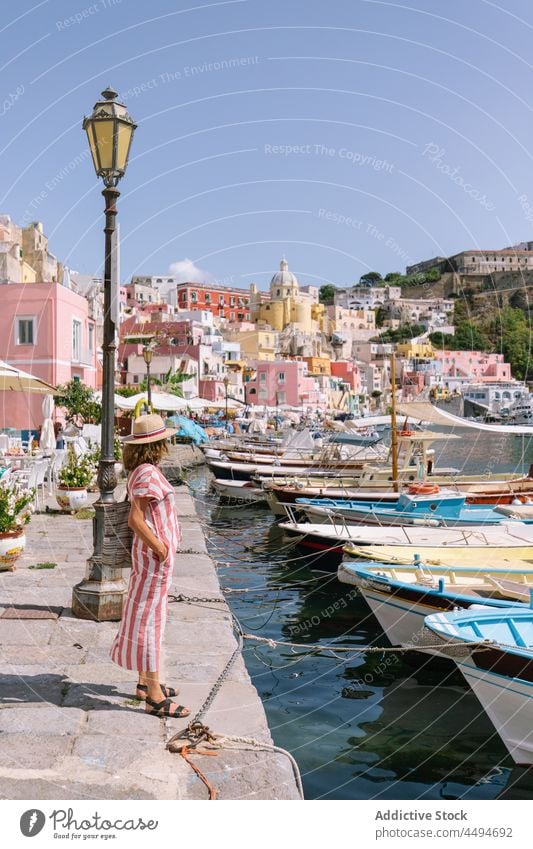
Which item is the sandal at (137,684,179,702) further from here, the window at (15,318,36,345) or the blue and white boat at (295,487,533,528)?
the window at (15,318,36,345)

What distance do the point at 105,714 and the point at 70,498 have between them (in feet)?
24.5

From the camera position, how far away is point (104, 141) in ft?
19.5

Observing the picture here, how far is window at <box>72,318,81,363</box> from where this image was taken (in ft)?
89.1

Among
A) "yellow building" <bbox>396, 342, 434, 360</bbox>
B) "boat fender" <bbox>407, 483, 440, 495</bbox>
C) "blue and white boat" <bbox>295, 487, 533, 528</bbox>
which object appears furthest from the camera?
"yellow building" <bbox>396, 342, 434, 360</bbox>

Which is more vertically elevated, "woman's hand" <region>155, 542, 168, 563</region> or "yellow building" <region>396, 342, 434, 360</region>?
"yellow building" <region>396, 342, 434, 360</region>

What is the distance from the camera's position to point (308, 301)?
111 m

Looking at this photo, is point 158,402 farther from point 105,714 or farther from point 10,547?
point 105,714

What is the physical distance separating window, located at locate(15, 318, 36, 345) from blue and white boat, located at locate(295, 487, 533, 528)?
546 inches

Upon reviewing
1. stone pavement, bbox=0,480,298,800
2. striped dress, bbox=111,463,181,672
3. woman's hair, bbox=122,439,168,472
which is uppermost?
woman's hair, bbox=122,439,168,472

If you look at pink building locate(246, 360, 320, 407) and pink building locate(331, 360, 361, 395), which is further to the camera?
pink building locate(331, 360, 361, 395)

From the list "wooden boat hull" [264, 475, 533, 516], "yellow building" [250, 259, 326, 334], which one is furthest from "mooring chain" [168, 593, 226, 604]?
"yellow building" [250, 259, 326, 334]

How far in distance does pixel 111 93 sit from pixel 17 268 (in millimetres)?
31771

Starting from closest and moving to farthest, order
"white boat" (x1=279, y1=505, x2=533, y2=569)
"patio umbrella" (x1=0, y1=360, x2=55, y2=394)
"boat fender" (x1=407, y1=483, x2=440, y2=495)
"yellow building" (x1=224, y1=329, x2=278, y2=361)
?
"white boat" (x1=279, y1=505, x2=533, y2=569)
"patio umbrella" (x1=0, y1=360, x2=55, y2=394)
"boat fender" (x1=407, y1=483, x2=440, y2=495)
"yellow building" (x1=224, y1=329, x2=278, y2=361)

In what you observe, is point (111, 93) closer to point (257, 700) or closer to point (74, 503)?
point (257, 700)
